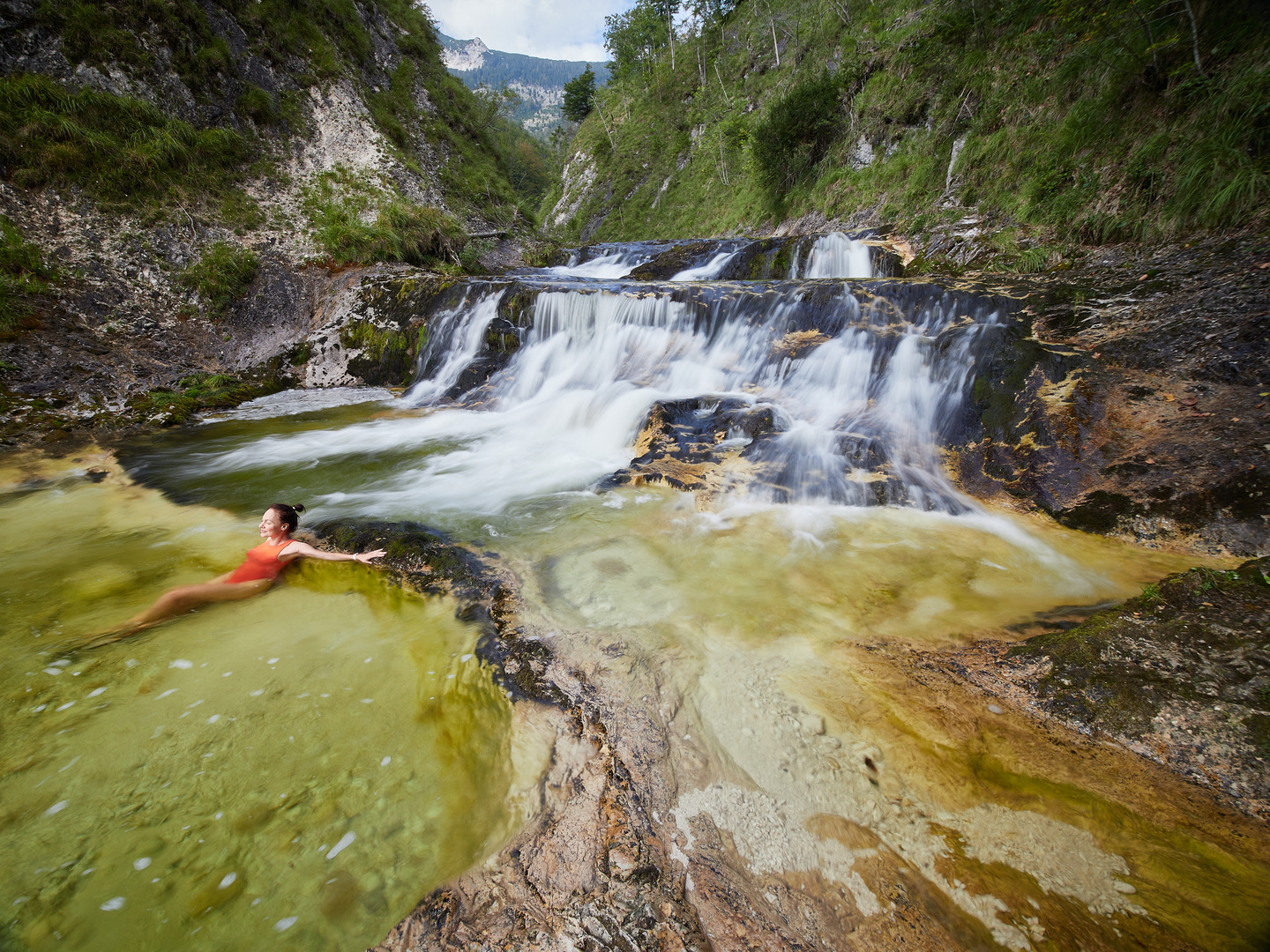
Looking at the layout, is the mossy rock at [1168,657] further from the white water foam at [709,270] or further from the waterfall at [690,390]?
the white water foam at [709,270]

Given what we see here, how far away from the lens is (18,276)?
7.32 meters

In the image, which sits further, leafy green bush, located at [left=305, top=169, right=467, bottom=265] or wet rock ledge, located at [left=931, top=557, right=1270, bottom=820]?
leafy green bush, located at [left=305, top=169, right=467, bottom=265]

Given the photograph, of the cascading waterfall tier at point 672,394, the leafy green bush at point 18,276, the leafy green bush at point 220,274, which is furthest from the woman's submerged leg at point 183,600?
the leafy green bush at point 220,274

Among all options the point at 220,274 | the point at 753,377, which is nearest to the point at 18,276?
the point at 220,274

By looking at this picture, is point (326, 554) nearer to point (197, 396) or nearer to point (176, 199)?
point (197, 396)

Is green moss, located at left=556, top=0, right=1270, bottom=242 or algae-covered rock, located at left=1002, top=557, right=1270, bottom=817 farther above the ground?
green moss, located at left=556, top=0, right=1270, bottom=242

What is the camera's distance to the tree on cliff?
1714 inches

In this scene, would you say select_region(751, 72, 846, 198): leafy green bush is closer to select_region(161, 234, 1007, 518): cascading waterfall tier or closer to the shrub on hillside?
select_region(161, 234, 1007, 518): cascading waterfall tier

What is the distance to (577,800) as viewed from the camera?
1825mm

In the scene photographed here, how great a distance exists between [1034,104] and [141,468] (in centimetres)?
1396

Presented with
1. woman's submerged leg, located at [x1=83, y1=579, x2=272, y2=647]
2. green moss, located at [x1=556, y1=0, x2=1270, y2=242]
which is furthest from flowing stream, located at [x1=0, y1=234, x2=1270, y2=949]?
green moss, located at [x1=556, y1=0, x2=1270, y2=242]

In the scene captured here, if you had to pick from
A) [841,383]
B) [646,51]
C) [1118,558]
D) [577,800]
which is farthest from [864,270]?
[646,51]

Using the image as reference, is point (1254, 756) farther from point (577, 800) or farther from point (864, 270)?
point (864, 270)

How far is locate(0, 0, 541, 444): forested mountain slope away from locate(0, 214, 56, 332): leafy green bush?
0.03 metres
